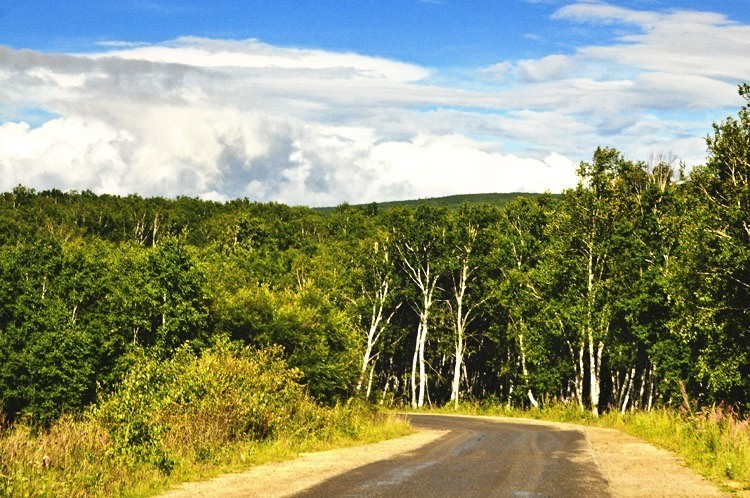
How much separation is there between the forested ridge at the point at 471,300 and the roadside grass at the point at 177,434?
6349 millimetres

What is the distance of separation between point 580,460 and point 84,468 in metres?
12.3

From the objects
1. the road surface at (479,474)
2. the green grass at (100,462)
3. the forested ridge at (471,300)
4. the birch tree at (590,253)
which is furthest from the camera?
the birch tree at (590,253)

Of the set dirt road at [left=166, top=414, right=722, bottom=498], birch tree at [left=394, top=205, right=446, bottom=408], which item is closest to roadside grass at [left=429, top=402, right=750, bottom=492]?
dirt road at [left=166, top=414, right=722, bottom=498]

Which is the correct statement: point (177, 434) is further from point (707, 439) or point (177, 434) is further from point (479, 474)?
point (707, 439)

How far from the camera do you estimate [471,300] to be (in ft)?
241

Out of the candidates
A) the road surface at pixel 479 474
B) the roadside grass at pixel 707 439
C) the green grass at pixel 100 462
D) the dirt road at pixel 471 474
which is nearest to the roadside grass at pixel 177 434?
the green grass at pixel 100 462

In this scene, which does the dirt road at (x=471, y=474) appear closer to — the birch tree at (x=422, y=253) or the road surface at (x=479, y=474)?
the road surface at (x=479, y=474)

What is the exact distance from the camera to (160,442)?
58.5 ft

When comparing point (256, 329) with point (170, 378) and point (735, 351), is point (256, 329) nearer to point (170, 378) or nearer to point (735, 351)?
point (170, 378)

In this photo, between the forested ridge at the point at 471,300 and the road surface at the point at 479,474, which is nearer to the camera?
the road surface at the point at 479,474

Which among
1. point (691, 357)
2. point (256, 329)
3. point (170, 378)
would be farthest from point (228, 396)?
point (691, 357)

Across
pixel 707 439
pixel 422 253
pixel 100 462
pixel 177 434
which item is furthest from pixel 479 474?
pixel 422 253

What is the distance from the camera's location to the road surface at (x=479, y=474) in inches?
569

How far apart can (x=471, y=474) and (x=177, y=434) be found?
7502mm
